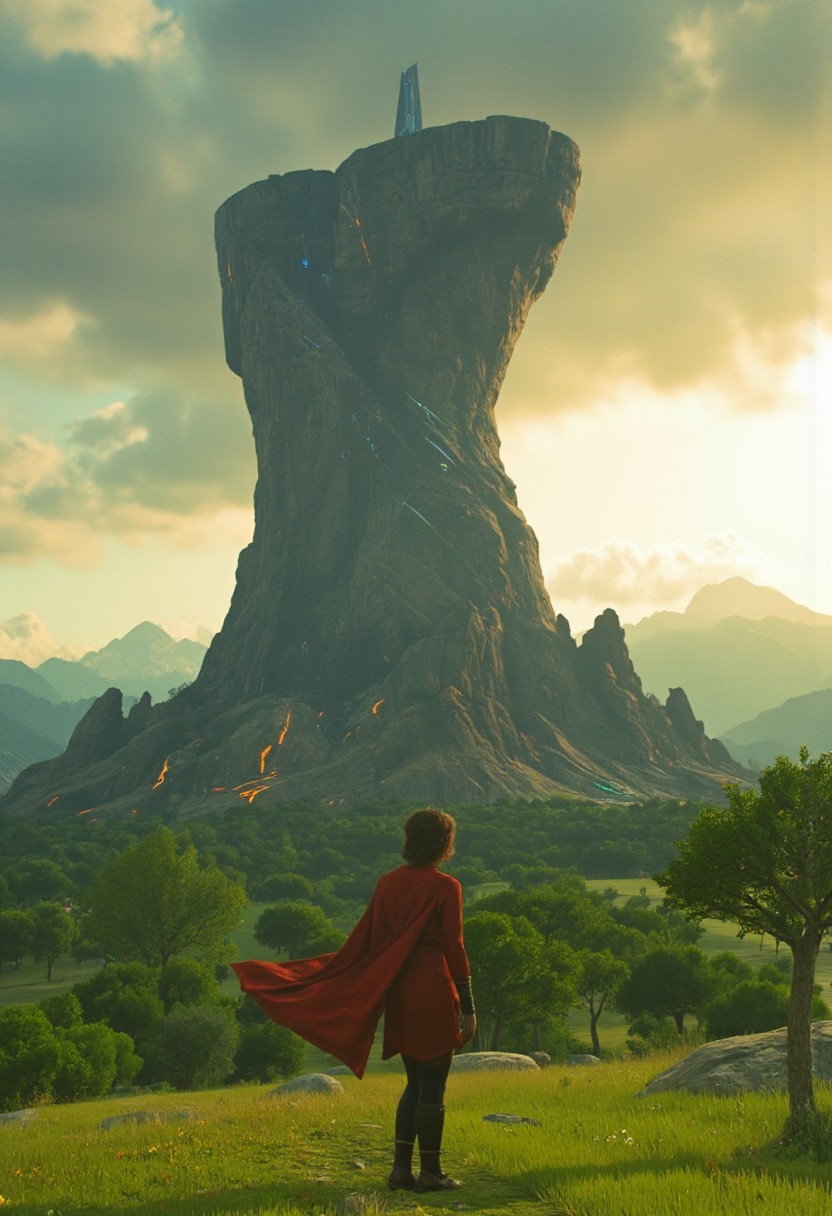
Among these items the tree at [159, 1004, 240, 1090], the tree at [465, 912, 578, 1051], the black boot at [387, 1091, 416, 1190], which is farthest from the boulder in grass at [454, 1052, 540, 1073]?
the tree at [159, 1004, 240, 1090]

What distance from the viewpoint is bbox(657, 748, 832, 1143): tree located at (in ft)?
47.4

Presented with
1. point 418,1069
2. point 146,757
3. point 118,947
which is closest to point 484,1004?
point 118,947

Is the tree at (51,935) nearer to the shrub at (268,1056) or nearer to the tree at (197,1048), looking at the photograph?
the shrub at (268,1056)

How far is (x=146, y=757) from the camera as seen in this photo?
185 meters

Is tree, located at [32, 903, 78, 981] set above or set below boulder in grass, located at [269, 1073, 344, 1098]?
below

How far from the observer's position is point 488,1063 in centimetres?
2916

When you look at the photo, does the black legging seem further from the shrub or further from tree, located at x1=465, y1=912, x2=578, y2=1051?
the shrub

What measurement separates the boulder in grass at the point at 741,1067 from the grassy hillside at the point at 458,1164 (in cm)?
86

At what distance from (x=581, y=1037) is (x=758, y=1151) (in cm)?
5705

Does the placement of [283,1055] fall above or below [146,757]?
below

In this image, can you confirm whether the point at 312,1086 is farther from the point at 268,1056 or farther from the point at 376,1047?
the point at 376,1047

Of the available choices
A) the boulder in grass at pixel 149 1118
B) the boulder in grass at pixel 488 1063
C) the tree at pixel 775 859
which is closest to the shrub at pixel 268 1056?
the boulder in grass at pixel 488 1063

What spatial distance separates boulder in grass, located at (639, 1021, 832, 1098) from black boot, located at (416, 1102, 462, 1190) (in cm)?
771

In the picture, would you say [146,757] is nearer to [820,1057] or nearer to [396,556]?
[396,556]
